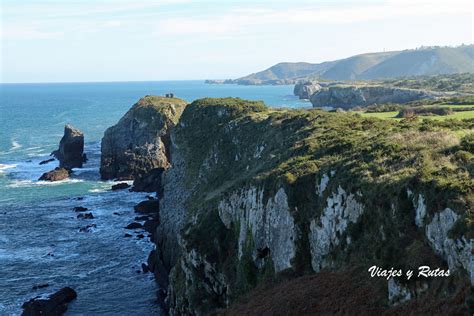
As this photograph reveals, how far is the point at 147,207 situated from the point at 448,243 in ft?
184

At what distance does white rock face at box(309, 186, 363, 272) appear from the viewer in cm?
2578

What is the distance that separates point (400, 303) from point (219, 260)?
18832mm

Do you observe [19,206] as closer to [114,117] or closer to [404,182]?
[404,182]

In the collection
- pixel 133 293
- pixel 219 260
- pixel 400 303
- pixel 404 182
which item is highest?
pixel 404 182

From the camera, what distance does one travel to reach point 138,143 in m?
93.1

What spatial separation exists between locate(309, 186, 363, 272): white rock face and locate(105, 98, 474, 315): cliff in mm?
58

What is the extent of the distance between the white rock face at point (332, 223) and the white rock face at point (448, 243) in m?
5.33

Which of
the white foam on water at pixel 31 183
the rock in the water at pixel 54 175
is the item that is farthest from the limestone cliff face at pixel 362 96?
the white foam on water at pixel 31 183

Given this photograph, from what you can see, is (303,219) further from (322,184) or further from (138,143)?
(138,143)

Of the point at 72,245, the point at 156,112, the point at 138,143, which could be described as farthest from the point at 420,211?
the point at 156,112

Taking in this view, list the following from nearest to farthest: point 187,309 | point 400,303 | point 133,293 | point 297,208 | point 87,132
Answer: point 400,303, point 297,208, point 187,309, point 133,293, point 87,132

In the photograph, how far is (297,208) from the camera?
30.1 meters

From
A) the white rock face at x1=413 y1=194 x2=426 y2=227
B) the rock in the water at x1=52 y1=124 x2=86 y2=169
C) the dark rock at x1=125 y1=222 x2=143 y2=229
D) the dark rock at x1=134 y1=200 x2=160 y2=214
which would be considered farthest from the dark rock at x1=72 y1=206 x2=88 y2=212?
the white rock face at x1=413 y1=194 x2=426 y2=227

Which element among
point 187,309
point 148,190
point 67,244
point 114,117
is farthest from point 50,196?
point 114,117
